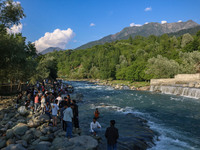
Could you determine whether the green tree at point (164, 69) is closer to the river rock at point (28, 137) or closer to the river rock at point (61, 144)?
the river rock at point (61, 144)

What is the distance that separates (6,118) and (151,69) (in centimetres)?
6571

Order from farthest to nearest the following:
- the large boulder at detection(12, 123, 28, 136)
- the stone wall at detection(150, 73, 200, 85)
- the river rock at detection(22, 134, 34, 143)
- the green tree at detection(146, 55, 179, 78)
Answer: the green tree at detection(146, 55, 179, 78), the stone wall at detection(150, 73, 200, 85), the large boulder at detection(12, 123, 28, 136), the river rock at detection(22, 134, 34, 143)

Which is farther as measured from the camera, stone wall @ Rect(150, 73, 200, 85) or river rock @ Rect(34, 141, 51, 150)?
stone wall @ Rect(150, 73, 200, 85)

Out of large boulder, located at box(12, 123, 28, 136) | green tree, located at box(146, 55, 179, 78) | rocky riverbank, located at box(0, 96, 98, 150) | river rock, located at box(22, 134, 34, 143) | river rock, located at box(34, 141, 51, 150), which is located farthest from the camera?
green tree, located at box(146, 55, 179, 78)

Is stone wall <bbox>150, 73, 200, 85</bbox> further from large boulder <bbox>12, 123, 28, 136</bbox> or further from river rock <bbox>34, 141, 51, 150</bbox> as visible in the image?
large boulder <bbox>12, 123, 28, 136</bbox>

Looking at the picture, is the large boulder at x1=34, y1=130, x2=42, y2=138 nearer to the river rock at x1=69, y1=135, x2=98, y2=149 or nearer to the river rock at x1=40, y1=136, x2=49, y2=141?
the river rock at x1=40, y1=136, x2=49, y2=141

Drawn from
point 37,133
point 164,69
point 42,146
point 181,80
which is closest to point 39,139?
point 37,133

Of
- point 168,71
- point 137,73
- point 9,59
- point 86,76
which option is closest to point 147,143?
point 9,59

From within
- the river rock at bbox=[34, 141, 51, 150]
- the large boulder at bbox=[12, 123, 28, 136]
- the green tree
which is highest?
the green tree

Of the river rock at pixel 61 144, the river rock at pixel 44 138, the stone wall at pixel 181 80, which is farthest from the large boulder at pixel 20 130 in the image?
the stone wall at pixel 181 80

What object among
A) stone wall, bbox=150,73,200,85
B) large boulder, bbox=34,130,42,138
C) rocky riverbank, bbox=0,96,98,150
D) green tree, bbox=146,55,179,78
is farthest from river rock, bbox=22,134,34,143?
green tree, bbox=146,55,179,78

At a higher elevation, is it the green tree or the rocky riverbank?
the green tree

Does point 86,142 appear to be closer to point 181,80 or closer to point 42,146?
point 42,146

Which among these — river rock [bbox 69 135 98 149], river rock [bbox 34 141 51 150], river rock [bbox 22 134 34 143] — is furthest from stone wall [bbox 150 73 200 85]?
river rock [bbox 22 134 34 143]
